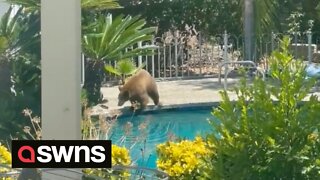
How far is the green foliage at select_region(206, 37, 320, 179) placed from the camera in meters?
1.80

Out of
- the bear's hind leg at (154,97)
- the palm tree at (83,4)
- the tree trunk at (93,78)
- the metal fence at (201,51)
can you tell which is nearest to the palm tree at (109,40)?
the tree trunk at (93,78)

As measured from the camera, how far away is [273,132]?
1.82 m

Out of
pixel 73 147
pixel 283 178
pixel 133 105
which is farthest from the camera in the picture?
pixel 133 105

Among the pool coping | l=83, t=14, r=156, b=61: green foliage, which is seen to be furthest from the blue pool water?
l=83, t=14, r=156, b=61: green foliage

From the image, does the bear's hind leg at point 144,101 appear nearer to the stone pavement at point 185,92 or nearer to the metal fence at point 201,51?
the stone pavement at point 185,92

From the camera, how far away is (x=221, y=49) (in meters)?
12.4

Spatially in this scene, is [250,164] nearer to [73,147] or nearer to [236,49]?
[73,147]

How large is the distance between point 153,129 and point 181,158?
3.83m

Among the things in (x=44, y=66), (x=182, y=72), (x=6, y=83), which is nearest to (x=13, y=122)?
(x=6, y=83)

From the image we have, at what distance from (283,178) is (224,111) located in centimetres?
25

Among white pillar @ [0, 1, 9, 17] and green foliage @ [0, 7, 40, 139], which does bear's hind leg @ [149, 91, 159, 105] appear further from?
green foliage @ [0, 7, 40, 139]

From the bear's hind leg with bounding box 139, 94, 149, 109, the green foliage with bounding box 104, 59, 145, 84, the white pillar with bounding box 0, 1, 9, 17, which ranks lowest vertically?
the bear's hind leg with bounding box 139, 94, 149, 109

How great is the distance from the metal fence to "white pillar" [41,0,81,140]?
9636mm

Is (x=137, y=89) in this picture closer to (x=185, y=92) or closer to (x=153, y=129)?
(x=153, y=129)
